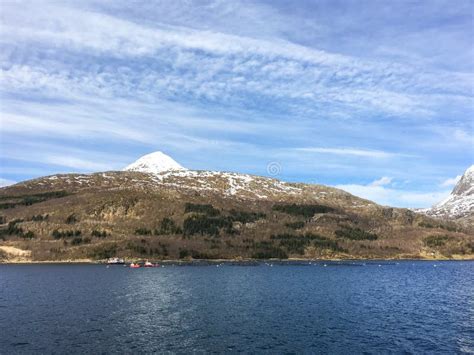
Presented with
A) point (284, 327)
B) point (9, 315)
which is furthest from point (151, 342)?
point (9, 315)

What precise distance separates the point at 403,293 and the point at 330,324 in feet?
211

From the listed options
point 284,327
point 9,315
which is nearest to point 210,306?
point 284,327

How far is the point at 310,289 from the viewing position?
15525 centimetres

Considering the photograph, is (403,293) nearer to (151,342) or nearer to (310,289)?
(310,289)

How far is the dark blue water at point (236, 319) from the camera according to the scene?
7312 centimetres

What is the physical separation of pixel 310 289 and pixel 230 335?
264 ft

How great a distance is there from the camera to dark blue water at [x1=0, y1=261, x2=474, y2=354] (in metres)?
73.1

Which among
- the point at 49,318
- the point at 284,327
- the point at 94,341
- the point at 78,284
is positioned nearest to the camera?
the point at 94,341

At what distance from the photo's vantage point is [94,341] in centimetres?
7475

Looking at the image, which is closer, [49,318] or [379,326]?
[379,326]

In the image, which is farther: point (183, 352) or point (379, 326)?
point (379, 326)

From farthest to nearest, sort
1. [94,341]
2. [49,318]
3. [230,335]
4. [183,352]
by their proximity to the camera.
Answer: [49,318] < [230,335] < [94,341] < [183,352]

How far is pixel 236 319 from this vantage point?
95938 millimetres

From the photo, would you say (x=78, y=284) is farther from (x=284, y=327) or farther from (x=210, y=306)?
(x=284, y=327)
